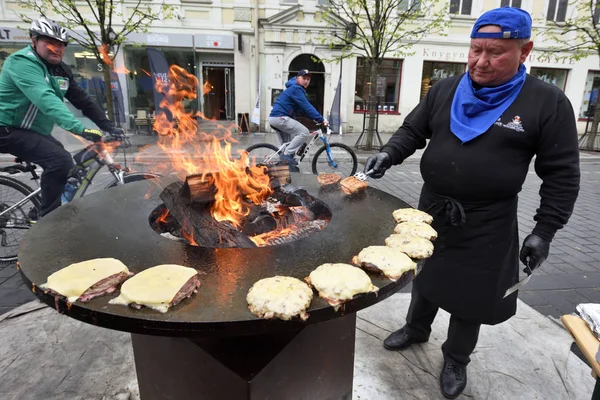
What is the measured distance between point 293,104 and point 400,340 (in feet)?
19.6

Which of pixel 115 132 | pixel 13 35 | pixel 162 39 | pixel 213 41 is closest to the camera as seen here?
pixel 115 132

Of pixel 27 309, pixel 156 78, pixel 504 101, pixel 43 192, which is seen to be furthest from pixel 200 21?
pixel 504 101

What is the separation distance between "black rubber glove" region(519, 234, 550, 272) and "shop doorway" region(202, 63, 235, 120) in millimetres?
15843

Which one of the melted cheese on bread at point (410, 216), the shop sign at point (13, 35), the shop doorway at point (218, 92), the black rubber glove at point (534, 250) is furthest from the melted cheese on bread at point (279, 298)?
the shop sign at point (13, 35)

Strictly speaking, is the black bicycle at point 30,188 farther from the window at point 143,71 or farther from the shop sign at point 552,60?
the shop sign at point 552,60

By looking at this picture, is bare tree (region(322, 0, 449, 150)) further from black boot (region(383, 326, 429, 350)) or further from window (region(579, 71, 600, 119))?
black boot (region(383, 326, 429, 350))

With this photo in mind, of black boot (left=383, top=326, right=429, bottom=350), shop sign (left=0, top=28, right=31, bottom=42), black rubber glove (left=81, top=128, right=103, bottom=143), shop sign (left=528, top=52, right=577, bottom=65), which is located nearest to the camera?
black boot (left=383, top=326, right=429, bottom=350)

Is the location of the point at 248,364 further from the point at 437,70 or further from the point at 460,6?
the point at 460,6

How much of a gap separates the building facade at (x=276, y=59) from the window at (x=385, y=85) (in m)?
0.04

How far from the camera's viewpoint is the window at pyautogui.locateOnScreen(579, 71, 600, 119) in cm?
1700

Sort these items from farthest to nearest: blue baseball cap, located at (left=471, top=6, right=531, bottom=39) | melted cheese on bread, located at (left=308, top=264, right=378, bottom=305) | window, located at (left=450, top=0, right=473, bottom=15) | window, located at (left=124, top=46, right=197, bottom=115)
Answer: window, located at (left=450, top=0, right=473, bottom=15) → window, located at (left=124, top=46, right=197, bottom=115) → blue baseball cap, located at (left=471, top=6, right=531, bottom=39) → melted cheese on bread, located at (left=308, top=264, right=378, bottom=305)

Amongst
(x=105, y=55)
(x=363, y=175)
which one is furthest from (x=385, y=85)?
(x=363, y=175)

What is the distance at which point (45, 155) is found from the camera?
3807 millimetres

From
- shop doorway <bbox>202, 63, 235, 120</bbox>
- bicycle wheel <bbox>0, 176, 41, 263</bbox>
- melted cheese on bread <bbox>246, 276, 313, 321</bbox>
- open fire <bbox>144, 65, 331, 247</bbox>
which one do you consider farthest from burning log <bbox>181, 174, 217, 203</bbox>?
shop doorway <bbox>202, 63, 235, 120</bbox>
